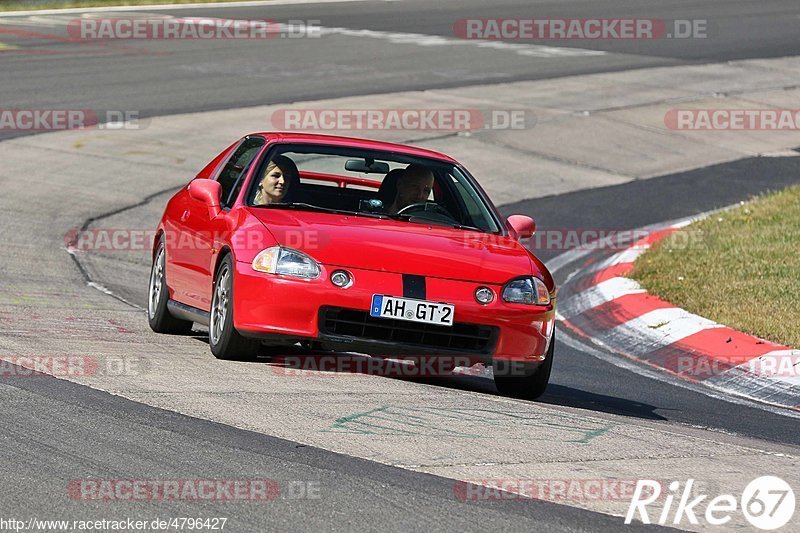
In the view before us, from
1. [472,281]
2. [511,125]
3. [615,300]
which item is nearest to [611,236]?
[615,300]

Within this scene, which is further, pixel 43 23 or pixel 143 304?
pixel 43 23

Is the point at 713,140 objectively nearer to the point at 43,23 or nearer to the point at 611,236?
the point at 611,236

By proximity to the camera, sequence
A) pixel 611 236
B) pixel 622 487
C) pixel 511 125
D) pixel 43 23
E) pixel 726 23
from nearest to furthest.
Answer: pixel 622 487 < pixel 611 236 < pixel 511 125 < pixel 43 23 < pixel 726 23

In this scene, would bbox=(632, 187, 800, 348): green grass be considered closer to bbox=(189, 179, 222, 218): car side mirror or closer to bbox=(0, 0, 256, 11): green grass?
bbox=(189, 179, 222, 218): car side mirror

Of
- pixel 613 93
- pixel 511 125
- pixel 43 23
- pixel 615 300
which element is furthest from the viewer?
pixel 43 23

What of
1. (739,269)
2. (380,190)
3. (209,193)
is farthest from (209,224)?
(739,269)

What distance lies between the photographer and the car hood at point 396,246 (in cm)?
805

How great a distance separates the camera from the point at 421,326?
796 centimetres

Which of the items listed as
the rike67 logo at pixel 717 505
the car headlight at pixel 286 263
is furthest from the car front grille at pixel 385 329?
the rike67 logo at pixel 717 505

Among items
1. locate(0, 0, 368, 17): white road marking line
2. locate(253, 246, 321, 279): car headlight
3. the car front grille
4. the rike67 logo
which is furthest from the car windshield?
locate(0, 0, 368, 17): white road marking line

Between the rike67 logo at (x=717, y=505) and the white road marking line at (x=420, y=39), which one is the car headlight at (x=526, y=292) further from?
the white road marking line at (x=420, y=39)

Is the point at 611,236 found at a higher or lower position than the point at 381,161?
lower

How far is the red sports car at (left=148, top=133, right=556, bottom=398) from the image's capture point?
795 cm

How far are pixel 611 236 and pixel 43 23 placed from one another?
691 inches
